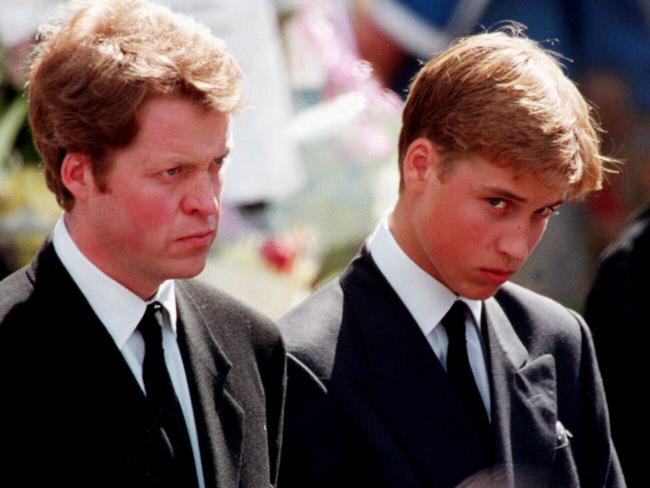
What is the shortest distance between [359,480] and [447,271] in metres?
0.46

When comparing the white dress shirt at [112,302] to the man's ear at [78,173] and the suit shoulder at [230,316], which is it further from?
the suit shoulder at [230,316]

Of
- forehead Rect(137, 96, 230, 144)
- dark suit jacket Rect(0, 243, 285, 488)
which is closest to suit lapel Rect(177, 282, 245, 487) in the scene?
dark suit jacket Rect(0, 243, 285, 488)

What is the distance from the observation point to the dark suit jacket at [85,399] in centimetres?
234

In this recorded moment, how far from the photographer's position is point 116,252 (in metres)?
2.44

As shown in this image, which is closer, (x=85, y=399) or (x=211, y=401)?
(x=85, y=399)

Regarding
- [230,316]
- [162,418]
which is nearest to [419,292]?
[230,316]

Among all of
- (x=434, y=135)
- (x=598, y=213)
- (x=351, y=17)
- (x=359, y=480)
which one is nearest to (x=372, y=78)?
(x=351, y=17)

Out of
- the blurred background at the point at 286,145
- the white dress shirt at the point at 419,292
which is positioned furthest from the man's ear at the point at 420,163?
the blurred background at the point at 286,145

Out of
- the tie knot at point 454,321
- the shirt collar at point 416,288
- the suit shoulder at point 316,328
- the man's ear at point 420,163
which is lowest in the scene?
the suit shoulder at point 316,328

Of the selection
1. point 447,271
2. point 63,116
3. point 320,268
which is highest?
point 63,116

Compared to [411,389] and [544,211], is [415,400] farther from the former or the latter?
[544,211]

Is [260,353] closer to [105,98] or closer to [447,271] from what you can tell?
[447,271]

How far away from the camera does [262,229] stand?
465 centimetres

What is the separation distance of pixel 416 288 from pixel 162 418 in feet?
2.14
